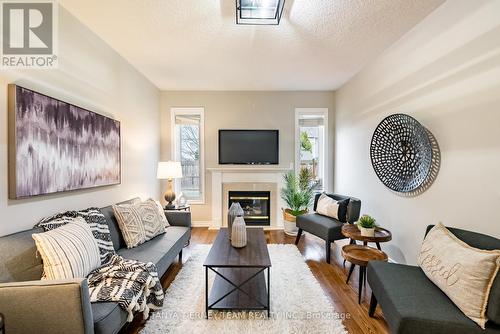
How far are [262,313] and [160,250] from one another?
1.16 metres

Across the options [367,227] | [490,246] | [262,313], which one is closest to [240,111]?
[367,227]

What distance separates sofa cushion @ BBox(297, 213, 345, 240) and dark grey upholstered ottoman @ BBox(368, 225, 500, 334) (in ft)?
4.11

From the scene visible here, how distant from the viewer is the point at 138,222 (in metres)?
2.68

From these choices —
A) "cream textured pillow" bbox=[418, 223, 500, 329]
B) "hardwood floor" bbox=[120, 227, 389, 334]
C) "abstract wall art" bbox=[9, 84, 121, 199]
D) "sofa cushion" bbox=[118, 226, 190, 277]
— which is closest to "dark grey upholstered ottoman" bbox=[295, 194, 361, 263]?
"hardwood floor" bbox=[120, 227, 389, 334]

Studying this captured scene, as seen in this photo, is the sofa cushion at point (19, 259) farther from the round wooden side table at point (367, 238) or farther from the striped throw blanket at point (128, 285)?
the round wooden side table at point (367, 238)

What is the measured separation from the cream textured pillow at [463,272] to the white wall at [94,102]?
118 inches

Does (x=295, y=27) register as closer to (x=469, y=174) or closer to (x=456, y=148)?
(x=456, y=148)

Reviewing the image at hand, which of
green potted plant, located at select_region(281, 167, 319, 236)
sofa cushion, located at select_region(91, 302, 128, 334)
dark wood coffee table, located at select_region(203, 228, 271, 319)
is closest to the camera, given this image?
sofa cushion, located at select_region(91, 302, 128, 334)

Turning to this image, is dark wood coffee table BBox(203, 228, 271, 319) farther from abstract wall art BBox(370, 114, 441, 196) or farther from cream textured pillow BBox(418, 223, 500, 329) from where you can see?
abstract wall art BBox(370, 114, 441, 196)

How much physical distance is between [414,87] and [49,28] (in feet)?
11.6

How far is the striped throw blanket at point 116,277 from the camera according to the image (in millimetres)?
1647

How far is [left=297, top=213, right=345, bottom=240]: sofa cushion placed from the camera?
3229mm

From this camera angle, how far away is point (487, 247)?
155 cm

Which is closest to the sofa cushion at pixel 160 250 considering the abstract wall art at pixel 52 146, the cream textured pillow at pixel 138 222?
the cream textured pillow at pixel 138 222
